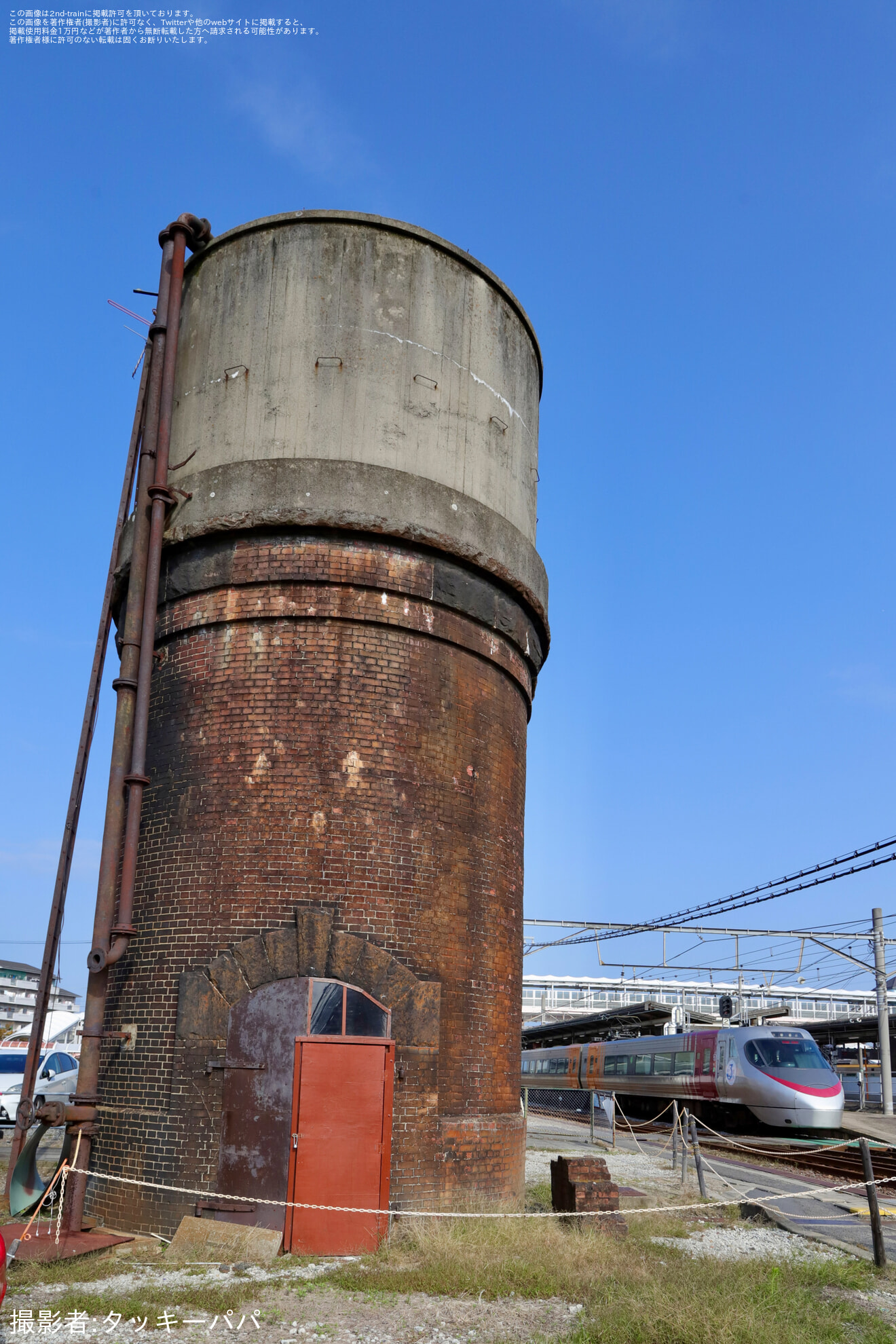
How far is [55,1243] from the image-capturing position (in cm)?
920

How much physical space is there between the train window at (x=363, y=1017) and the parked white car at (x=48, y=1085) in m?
12.5

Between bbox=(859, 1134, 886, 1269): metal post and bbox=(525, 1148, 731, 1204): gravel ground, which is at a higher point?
bbox=(859, 1134, 886, 1269): metal post

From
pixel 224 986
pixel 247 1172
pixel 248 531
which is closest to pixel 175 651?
pixel 248 531

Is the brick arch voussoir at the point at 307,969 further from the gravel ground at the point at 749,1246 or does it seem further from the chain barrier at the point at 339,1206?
the gravel ground at the point at 749,1246

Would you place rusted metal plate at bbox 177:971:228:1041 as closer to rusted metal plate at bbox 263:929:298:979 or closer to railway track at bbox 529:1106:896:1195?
rusted metal plate at bbox 263:929:298:979

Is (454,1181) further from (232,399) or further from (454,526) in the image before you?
(232,399)

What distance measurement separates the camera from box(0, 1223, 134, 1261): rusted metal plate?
8.86m

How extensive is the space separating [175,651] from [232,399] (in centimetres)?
301

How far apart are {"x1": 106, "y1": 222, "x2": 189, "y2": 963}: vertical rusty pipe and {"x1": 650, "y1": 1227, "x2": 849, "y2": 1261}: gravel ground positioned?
623 cm

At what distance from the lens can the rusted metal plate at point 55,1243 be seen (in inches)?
349

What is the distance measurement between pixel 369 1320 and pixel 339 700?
5.70 metres

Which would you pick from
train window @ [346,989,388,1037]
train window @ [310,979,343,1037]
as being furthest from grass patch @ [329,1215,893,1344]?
train window @ [310,979,343,1037]

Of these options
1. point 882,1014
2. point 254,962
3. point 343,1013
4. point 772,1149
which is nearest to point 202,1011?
point 254,962

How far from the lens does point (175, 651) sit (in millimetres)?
11852
